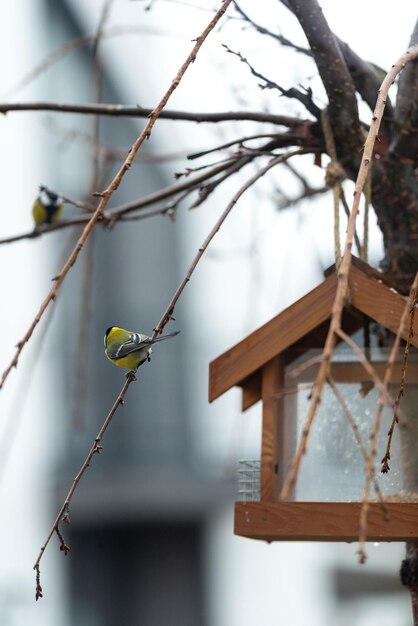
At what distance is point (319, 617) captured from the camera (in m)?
5.73

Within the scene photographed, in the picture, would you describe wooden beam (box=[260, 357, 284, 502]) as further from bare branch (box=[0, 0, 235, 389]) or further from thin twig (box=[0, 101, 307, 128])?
bare branch (box=[0, 0, 235, 389])

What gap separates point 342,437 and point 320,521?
1.05 feet

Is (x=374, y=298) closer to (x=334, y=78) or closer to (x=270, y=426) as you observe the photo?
(x=270, y=426)

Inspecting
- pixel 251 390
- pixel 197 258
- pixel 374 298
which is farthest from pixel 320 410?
pixel 197 258

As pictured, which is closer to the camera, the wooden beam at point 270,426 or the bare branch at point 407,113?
the wooden beam at point 270,426

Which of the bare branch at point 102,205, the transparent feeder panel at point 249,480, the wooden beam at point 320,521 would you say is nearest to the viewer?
the bare branch at point 102,205

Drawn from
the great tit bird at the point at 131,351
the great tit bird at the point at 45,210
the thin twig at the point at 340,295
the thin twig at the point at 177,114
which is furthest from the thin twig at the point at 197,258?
the great tit bird at the point at 45,210

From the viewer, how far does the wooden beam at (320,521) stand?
228 centimetres

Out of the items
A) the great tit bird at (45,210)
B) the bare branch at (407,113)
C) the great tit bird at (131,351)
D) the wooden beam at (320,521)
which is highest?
the great tit bird at (45,210)

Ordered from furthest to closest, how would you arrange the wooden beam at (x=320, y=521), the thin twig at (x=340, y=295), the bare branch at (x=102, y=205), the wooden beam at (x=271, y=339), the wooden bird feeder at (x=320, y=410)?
the wooden beam at (x=271, y=339)
the wooden bird feeder at (x=320, y=410)
the wooden beam at (x=320, y=521)
the bare branch at (x=102, y=205)
the thin twig at (x=340, y=295)

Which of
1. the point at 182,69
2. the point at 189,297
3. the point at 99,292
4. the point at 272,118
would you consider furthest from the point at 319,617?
the point at 99,292

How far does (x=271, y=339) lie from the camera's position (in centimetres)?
259

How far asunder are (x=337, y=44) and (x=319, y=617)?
388 centimetres

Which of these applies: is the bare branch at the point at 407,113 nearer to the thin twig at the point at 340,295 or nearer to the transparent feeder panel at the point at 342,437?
the transparent feeder panel at the point at 342,437
